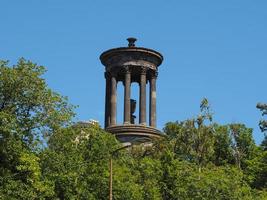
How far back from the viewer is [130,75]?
304 ft

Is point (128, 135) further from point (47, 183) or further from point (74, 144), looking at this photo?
point (47, 183)

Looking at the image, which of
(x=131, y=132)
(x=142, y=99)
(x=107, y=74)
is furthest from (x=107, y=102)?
(x=131, y=132)

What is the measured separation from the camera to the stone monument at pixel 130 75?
90125mm

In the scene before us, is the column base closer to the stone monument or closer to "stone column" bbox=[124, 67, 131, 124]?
the stone monument

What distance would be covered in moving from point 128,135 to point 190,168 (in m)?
22.2

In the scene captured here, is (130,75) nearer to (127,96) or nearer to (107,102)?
(127,96)

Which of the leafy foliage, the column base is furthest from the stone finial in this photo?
the leafy foliage

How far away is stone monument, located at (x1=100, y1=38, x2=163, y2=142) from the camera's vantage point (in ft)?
296

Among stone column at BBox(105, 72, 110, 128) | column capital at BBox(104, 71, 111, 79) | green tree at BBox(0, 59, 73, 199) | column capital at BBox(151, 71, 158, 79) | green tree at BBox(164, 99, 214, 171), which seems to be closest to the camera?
green tree at BBox(0, 59, 73, 199)

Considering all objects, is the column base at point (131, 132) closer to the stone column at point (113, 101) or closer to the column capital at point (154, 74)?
the stone column at point (113, 101)

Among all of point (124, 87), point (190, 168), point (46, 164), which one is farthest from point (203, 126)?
point (46, 164)

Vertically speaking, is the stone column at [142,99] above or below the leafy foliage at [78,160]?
above

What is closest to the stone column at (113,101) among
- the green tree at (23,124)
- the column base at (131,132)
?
the column base at (131,132)

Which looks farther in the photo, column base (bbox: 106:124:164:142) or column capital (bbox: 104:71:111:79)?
column capital (bbox: 104:71:111:79)
